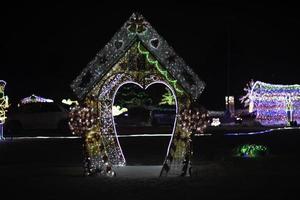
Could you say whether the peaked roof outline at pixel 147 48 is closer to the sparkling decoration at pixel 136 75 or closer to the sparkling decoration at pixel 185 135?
the sparkling decoration at pixel 136 75

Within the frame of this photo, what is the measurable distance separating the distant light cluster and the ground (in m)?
26.3

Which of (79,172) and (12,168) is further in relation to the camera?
(12,168)

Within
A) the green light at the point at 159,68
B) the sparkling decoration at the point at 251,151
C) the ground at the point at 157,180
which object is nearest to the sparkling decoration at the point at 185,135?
the ground at the point at 157,180

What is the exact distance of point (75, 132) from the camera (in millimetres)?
13758

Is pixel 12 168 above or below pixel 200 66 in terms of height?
below

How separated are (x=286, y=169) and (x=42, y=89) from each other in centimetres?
4798

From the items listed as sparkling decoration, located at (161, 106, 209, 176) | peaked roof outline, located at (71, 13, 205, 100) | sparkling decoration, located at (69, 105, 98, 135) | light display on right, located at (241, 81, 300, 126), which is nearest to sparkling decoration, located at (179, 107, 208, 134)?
sparkling decoration, located at (161, 106, 209, 176)

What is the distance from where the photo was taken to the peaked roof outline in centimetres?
1321

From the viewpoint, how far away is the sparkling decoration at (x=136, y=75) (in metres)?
13.2

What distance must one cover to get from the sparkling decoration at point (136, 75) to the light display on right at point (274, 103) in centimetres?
3110

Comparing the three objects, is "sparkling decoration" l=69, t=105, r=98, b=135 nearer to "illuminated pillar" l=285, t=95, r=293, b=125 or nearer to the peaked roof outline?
the peaked roof outline

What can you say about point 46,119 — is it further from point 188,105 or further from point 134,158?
point 188,105

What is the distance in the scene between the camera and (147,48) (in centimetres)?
1334

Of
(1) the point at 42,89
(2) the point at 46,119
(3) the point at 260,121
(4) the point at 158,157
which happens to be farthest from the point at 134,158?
(1) the point at 42,89
